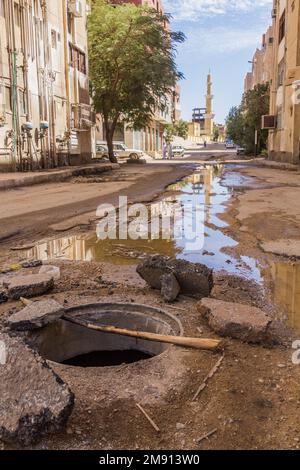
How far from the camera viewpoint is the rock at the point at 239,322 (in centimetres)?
322

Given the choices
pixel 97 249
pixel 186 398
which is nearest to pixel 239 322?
pixel 186 398

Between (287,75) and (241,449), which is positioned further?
(287,75)

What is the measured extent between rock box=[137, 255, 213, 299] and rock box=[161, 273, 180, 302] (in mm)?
89

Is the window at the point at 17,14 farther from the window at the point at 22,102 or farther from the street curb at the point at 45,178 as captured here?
the street curb at the point at 45,178

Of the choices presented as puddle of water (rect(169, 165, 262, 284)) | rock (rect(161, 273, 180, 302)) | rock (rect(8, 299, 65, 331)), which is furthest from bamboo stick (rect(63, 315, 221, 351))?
puddle of water (rect(169, 165, 262, 284))

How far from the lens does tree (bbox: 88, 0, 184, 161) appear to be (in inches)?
1185

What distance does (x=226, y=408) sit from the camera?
2.49m

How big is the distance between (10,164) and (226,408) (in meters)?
18.3

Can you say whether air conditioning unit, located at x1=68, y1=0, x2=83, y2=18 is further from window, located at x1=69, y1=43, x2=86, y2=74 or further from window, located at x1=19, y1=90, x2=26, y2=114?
window, located at x1=19, y1=90, x2=26, y2=114

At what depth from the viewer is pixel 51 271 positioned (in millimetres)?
4969

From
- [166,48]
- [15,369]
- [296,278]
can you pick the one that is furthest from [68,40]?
[15,369]

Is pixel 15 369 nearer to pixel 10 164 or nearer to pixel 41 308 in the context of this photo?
pixel 41 308

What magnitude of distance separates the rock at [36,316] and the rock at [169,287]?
91cm

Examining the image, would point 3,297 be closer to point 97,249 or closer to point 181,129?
point 97,249
